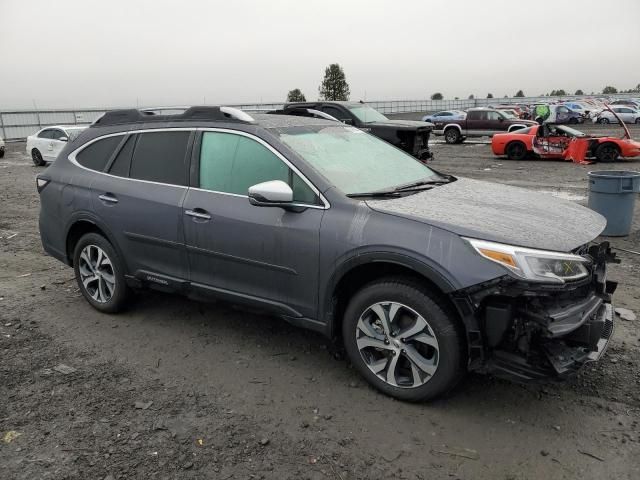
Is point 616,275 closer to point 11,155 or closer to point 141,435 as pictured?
point 141,435

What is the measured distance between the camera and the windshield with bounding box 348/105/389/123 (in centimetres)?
1416

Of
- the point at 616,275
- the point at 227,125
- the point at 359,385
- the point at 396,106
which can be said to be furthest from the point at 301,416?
the point at 396,106

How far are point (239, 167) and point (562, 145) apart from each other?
51.8 ft

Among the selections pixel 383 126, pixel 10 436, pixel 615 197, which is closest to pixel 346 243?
pixel 10 436

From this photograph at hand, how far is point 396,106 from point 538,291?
55.4 m

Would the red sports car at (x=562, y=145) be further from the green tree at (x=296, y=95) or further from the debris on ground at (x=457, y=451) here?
the green tree at (x=296, y=95)

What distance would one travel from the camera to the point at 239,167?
3.80m

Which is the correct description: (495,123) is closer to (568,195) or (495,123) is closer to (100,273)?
(568,195)

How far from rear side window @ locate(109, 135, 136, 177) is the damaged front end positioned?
3.04 meters

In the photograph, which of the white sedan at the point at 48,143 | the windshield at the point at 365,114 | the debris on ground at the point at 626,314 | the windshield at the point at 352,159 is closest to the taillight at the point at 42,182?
the windshield at the point at 352,159

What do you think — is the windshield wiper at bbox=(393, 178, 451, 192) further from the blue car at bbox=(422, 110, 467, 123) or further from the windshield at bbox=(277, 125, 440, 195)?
the blue car at bbox=(422, 110, 467, 123)

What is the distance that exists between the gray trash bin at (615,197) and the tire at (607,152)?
33.4 feet

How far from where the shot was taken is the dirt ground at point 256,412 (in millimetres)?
2732

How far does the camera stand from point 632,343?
3.97 m
